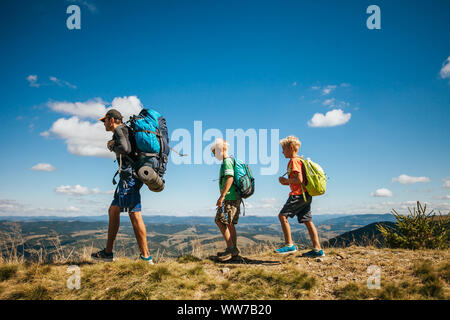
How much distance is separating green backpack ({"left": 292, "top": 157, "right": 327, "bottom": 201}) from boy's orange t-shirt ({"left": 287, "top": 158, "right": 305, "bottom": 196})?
4.2 inches

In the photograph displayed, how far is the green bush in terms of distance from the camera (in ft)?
20.3

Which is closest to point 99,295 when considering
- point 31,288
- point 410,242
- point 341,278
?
point 31,288

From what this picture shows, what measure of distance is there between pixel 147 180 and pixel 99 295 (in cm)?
181

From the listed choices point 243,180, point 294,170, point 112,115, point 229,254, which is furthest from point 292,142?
point 112,115

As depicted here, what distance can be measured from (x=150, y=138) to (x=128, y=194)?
3.61 ft

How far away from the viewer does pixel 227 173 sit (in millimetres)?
4668

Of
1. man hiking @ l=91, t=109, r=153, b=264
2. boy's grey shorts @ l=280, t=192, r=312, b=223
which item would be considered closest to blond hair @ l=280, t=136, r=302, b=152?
boy's grey shorts @ l=280, t=192, r=312, b=223

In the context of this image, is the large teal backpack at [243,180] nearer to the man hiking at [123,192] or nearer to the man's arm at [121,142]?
the man hiking at [123,192]

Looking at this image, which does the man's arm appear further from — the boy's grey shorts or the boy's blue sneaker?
the boy's blue sneaker

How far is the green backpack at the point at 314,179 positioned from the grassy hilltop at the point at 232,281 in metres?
1.40

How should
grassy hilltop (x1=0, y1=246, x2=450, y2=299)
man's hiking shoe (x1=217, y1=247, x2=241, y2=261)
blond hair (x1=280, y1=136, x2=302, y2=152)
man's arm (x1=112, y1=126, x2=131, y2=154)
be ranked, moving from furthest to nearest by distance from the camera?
1. blond hair (x1=280, y1=136, x2=302, y2=152)
2. man's hiking shoe (x1=217, y1=247, x2=241, y2=261)
3. man's arm (x1=112, y1=126, x2=131, y2=154)
4. grassy hilltop (x1=0, y1=246, x2=450, y2=299)

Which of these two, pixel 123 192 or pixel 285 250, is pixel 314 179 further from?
pixel 123 192

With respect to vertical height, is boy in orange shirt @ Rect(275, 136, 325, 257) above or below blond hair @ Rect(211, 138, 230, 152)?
below

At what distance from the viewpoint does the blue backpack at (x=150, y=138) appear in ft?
14.2
